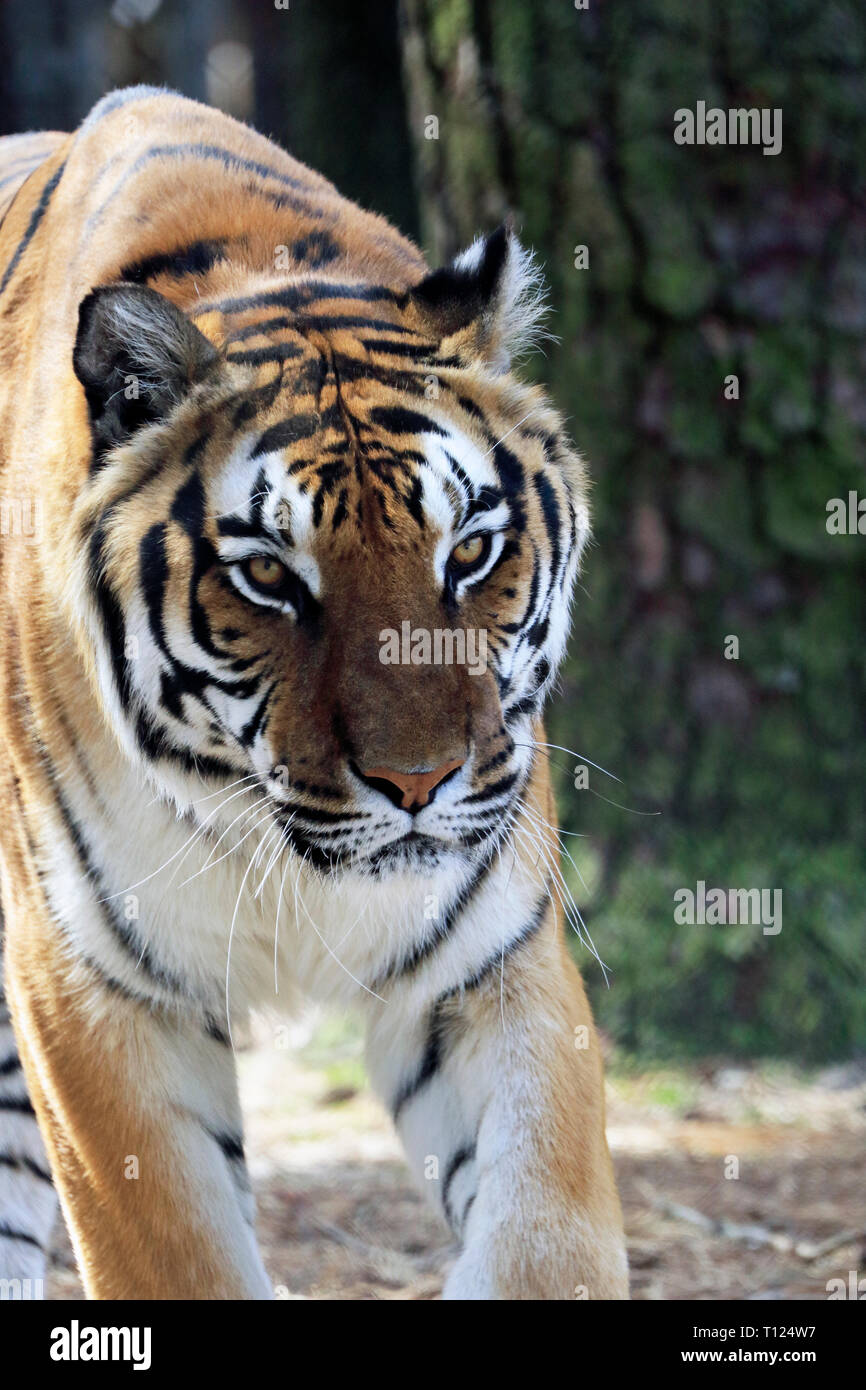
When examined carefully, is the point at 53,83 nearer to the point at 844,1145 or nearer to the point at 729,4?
the point at 729,4

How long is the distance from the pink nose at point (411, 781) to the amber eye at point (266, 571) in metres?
0.30

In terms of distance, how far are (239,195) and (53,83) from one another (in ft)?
28.6

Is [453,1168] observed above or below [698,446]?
below

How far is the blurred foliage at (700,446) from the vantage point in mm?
4594

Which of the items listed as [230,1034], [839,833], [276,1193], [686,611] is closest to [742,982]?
[839,833]

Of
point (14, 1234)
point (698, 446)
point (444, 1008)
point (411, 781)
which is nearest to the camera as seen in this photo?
point (411, 781)

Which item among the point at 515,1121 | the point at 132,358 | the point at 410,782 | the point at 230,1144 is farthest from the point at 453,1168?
the point at 132,358

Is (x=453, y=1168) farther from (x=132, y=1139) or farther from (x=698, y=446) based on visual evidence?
(x=698, y=446)

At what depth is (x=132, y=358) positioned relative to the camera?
7.61ft

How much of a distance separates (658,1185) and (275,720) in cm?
239

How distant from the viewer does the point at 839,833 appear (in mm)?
4812

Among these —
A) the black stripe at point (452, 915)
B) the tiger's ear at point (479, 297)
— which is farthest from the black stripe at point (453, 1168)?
the tiger's ear at point (479, 297)

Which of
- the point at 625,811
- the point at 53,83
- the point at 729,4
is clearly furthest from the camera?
the point at 53,83

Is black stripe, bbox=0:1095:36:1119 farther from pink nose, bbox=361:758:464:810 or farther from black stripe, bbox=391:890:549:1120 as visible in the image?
pink nose, bbox=361:758:464:810
